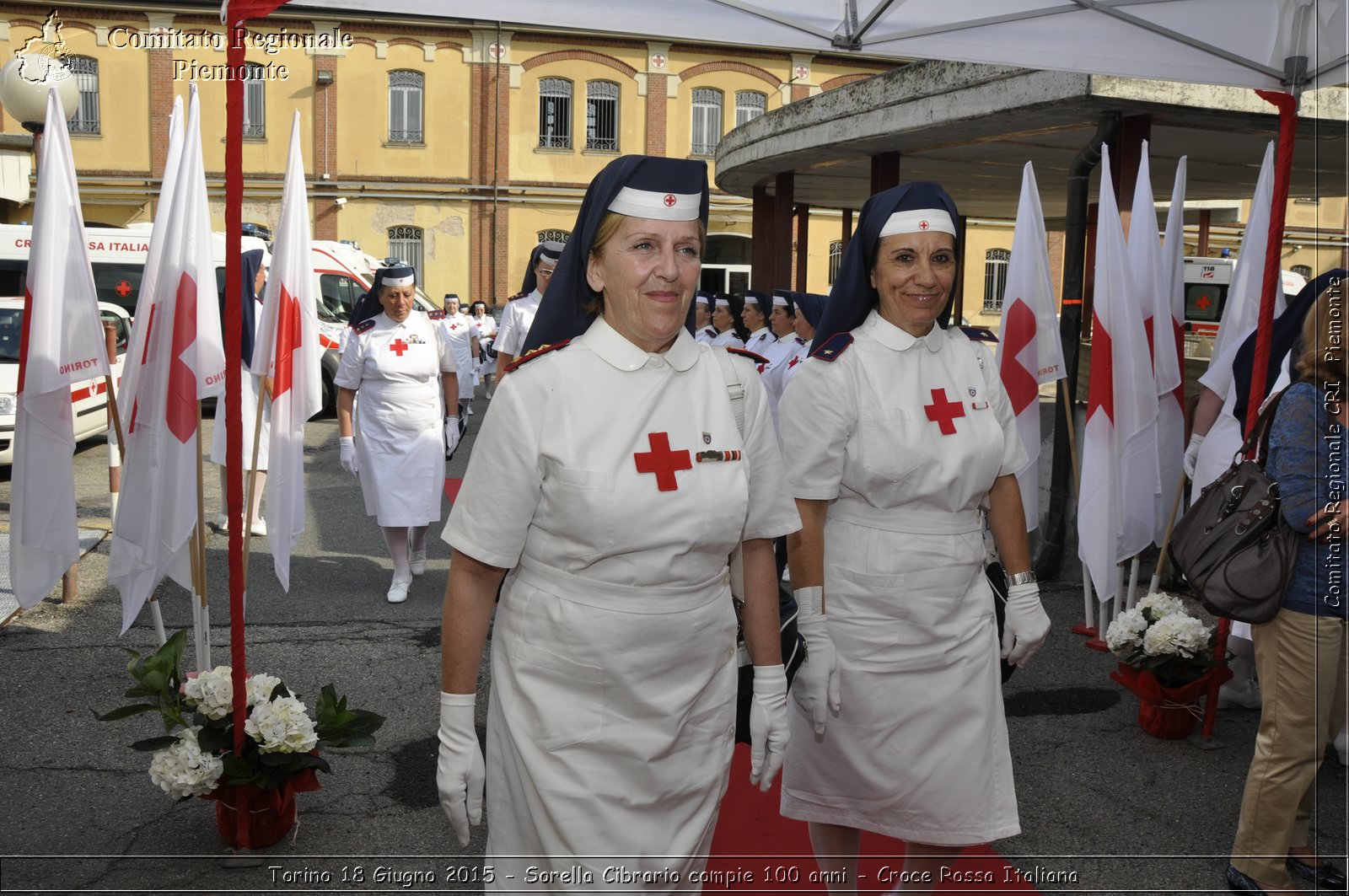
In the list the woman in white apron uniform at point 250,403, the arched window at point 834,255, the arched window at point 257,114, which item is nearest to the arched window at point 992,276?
the arched window at point 834,255

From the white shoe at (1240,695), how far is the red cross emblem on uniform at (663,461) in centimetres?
410

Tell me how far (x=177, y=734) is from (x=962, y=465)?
105 inches

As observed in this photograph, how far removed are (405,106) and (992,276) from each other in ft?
55.8

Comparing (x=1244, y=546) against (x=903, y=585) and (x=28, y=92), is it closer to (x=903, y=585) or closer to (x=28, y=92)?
(x=903, y=585)

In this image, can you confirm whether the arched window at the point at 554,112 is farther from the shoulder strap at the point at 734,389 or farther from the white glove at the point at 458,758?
the white glove at the point at 458,758

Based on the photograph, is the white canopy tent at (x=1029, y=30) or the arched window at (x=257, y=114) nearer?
the white canopy tent at (x=1029, y=30)

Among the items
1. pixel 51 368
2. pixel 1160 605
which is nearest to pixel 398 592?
pixel 51 368

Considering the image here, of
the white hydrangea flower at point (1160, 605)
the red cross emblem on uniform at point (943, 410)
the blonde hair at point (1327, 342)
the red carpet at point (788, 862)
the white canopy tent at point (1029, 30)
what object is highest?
the white canopy tent at point (1029, 30)

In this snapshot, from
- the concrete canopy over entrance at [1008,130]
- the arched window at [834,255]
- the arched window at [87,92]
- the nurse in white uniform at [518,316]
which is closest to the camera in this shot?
the concrete canopy over entrance at [1008,130]

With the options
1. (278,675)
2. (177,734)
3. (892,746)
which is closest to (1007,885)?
(892,746)

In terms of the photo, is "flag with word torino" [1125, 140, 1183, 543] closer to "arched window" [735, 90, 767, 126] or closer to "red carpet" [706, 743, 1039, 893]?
"red carpet" [706, 743, 1039, 893]

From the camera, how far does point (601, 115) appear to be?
32344 mm

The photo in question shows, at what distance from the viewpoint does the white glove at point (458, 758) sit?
255 centimetres

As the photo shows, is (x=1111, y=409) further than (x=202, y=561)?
Yes
